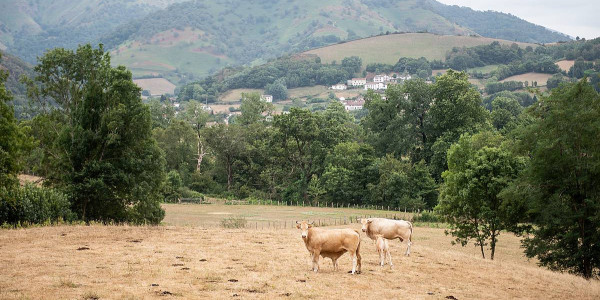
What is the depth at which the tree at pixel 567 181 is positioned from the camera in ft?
110

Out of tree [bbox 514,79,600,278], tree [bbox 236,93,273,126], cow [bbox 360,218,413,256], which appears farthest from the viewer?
tree [bbox 236,93,273,126]

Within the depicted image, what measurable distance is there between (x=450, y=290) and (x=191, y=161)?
93759 mm

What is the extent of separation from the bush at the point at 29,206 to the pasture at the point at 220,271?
4286 mm

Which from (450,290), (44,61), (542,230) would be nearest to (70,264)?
(450,290)

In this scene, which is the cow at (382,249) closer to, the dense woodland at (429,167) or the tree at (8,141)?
the dense woodland at (429,167)

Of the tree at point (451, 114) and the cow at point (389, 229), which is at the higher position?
the tree at point (451, 114)

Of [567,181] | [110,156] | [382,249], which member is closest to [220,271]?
[382,249]

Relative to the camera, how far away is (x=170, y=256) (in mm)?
24953

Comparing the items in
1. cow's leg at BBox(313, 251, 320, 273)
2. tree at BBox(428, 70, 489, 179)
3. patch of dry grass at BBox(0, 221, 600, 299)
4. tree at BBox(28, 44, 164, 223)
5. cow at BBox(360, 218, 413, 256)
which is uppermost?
tree at BBox(428, 70, 489, 179)

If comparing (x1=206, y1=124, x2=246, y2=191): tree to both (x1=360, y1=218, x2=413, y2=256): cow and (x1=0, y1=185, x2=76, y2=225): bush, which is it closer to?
(x1=0, y1=185, x2=76, y2=225): bush

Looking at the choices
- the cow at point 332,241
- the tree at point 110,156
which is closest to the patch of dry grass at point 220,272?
the cow at point 332,241

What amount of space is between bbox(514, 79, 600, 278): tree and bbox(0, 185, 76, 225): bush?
3085cm

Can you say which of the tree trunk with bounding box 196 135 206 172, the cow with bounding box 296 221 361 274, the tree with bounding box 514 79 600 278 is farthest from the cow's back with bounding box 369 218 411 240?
the tree trunk with bounding box 196 135 206 172

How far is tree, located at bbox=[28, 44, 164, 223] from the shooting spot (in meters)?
44.4
